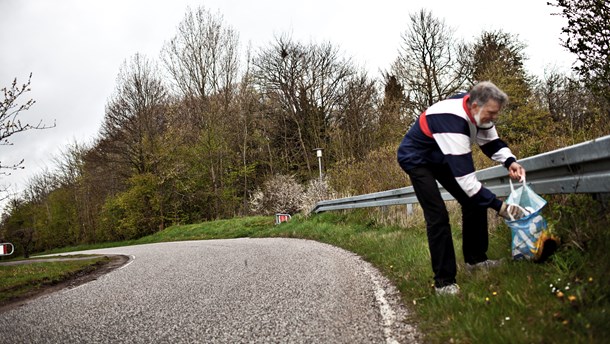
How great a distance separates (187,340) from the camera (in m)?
3.20

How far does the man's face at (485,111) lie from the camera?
3.23 metres

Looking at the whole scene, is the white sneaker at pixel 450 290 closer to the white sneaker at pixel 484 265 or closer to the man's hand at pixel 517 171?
the white sneaker at pixel 484 265

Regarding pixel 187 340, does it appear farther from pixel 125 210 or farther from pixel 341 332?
pixel 125 210

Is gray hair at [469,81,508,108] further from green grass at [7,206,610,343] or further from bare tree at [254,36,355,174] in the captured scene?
bare tree at [254,36,355,174]

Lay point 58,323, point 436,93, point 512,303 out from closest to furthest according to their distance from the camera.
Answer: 1. point 512,303
2. point 58,323
3. point 436,93

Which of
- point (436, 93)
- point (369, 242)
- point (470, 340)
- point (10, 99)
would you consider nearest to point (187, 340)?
point (470, 340)

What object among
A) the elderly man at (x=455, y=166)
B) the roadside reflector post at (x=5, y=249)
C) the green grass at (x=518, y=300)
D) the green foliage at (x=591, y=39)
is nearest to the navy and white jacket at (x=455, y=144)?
the elderly man at (x=455, y=166)

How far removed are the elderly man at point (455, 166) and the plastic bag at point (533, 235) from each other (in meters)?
0.10

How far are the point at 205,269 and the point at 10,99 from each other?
17.8 feet

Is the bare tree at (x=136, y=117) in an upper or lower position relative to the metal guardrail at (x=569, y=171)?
upper

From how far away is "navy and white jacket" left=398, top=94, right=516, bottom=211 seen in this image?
3.18m

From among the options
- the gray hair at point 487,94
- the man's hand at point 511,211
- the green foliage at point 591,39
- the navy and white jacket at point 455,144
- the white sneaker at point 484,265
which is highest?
the green foliage at point 591,39

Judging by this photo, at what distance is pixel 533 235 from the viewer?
10.5 feet

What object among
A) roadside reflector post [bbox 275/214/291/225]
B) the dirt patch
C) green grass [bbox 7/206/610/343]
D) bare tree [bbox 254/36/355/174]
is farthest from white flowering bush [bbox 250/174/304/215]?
green grass [bbox 7/206/610/343]
